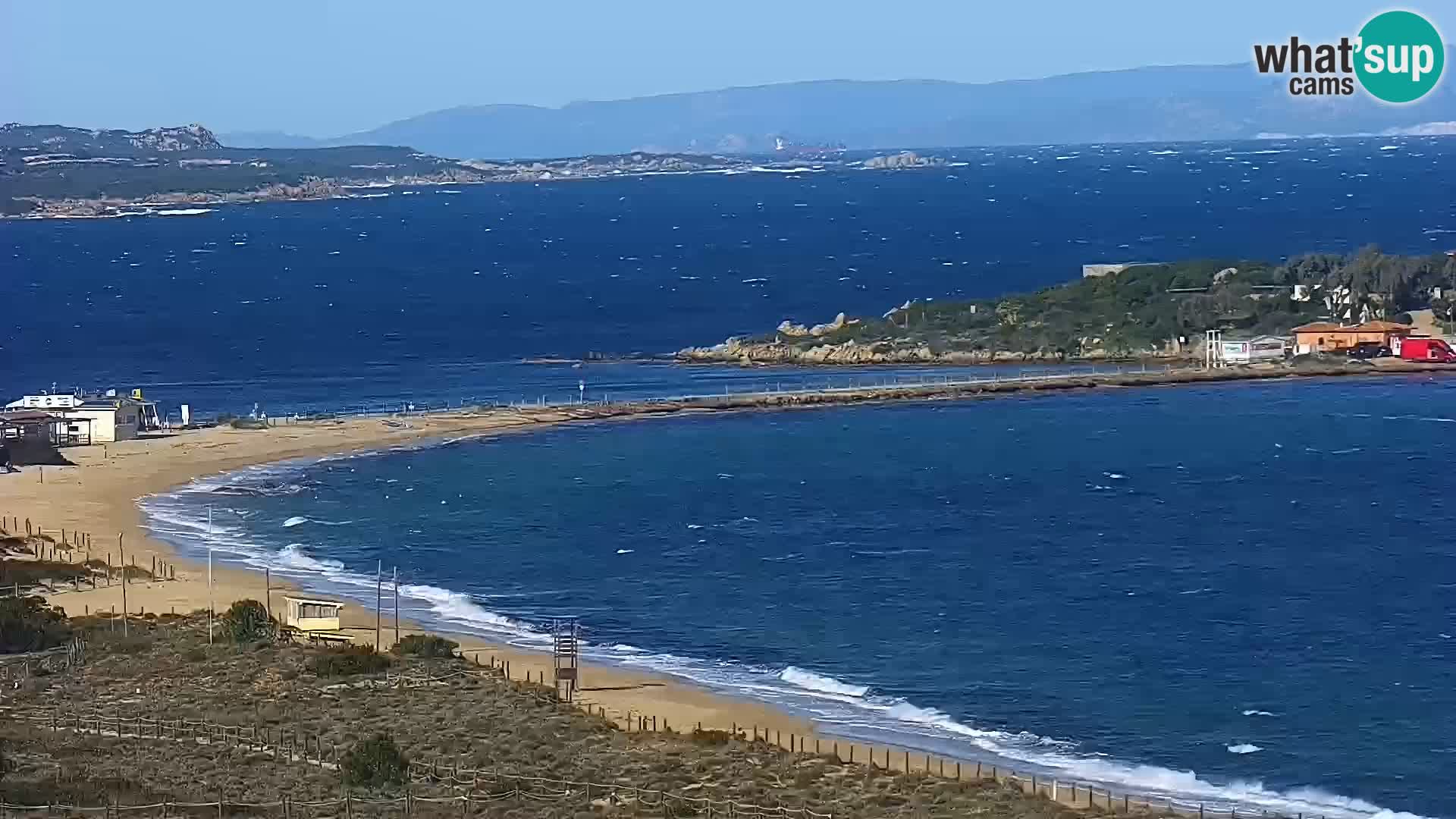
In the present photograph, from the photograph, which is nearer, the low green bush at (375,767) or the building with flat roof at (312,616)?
the low green bush at (375,767)

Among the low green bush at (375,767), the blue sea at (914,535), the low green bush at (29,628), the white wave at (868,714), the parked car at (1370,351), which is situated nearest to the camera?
the low green bush at (375,767)

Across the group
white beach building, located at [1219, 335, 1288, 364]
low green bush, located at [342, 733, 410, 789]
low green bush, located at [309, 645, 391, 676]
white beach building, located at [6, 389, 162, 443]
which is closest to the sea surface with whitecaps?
low green bush, located at [309, 645, 391, 676]

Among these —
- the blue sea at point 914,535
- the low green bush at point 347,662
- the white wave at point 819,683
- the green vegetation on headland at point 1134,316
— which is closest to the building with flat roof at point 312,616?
the blue sea at point 914,535

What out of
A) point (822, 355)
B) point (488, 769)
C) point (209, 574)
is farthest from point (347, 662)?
point (822, 355)

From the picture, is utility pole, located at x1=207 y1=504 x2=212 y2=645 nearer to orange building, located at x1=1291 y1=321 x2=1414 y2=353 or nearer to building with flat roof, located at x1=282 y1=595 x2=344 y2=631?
building with flat roof, located at x1=282 y1=595 x2=344 y2=631

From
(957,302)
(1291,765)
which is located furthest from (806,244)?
(1291,765)

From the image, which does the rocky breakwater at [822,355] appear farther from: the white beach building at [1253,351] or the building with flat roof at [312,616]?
the building with flat roof at [312,616]

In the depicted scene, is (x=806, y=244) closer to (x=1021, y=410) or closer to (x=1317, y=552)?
(x=1021, y=410)
